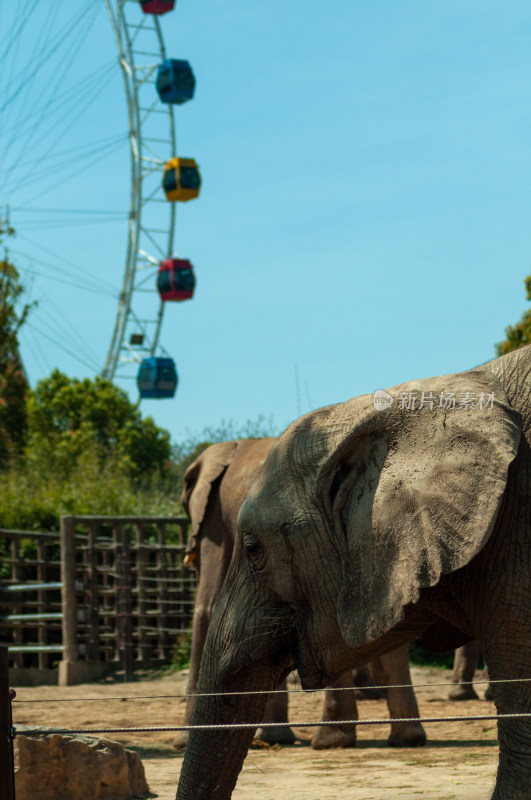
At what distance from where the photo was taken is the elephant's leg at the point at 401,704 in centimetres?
775

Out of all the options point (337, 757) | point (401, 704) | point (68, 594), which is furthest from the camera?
point (68, 594)

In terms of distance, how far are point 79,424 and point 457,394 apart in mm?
46064

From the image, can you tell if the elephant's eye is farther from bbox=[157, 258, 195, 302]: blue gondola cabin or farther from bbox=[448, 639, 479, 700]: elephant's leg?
bbox=[157, 258, 195, 302]: blue gondola cabin

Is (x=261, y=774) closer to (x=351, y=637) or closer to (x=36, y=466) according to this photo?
(x=351, y=637)

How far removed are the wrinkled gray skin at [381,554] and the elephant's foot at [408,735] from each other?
3.50 m

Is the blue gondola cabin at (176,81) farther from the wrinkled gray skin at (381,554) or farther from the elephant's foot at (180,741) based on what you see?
the wrinkled gray skin at (381,554)

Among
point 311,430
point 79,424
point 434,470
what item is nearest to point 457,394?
point 434,470

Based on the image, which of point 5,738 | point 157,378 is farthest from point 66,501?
point 157,378

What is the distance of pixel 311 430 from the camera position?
4191mm

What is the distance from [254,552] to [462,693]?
7.06 meters

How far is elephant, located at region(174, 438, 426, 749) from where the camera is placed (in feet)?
25.9

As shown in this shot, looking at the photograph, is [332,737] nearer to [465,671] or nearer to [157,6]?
[465,671]

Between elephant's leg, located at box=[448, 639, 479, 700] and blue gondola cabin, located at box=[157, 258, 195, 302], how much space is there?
1288 inches

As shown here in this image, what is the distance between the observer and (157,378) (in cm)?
4506
